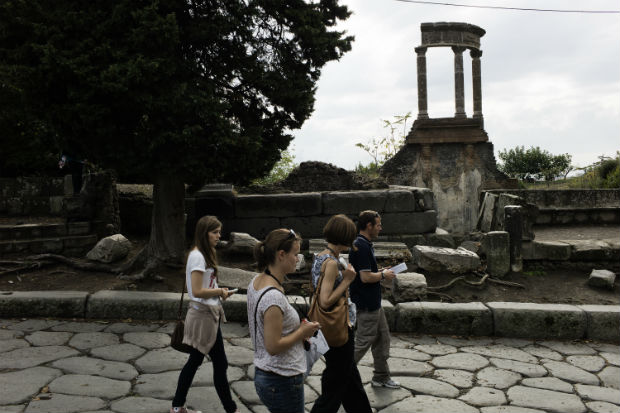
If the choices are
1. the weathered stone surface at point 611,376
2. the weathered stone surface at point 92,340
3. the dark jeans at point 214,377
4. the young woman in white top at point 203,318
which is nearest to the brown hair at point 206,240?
the young woman in white top at point 203,318

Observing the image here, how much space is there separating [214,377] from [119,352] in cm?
200

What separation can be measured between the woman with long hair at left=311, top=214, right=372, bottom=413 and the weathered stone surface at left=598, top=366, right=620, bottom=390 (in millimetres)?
2880

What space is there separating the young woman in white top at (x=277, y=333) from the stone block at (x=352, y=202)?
679 centimetres

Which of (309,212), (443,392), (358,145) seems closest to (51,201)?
(309,212)

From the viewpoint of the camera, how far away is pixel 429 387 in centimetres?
472

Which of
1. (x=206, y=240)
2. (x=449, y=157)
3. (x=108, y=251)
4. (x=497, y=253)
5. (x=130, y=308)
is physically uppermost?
(x=449, y=157)

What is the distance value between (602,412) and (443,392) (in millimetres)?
1267

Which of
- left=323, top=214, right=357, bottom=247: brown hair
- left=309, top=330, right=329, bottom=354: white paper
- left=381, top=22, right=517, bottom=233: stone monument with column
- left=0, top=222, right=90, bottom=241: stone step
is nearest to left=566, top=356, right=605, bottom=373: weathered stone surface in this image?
left=323, top=214, right=357, bottom=247: brown hair

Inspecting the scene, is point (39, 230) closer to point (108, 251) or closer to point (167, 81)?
point (108, 251)

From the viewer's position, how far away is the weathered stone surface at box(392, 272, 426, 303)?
6.88 metres

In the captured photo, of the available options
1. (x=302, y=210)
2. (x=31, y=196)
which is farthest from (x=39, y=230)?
(x=31, y=196)

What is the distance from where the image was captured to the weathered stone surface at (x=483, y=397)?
4.41 meters

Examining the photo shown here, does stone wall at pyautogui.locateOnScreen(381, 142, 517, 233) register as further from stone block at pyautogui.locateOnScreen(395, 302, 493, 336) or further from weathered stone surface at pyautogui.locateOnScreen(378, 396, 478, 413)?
weathered stone surface at pyautogui.locateOnScreen(378, 396, 478, 413)

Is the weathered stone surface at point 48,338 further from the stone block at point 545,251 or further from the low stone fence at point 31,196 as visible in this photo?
the low stone fence at point 31,196
